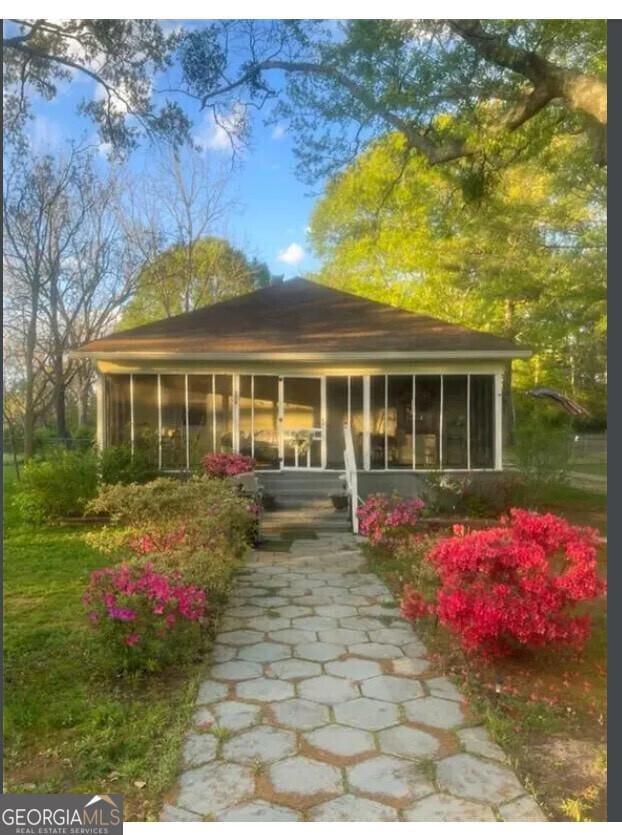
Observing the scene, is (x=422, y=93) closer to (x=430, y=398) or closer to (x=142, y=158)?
(x=142, y=158)

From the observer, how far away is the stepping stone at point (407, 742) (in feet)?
7.99

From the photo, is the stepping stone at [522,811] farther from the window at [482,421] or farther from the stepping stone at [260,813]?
the window at [482,421]

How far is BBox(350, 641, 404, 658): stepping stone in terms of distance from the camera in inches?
137

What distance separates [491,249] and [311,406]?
678 cm

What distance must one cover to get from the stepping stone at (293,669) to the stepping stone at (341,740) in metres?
0.59

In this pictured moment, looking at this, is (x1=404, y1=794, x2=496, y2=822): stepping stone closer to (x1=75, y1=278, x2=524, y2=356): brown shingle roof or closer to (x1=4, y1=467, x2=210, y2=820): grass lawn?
(x1=4, y1=467, x2=210, y2=820): grass lawn

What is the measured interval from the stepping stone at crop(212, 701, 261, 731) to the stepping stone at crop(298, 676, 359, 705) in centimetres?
29

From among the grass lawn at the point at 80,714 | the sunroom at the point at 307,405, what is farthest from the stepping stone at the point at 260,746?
the sunroom at the point at 307,405

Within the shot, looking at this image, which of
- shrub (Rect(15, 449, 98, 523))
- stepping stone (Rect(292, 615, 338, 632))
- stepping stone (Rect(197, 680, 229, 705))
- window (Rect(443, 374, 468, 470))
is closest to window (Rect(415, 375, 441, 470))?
window (Rect(443, 374, 468, 470))

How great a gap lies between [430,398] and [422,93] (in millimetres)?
5259

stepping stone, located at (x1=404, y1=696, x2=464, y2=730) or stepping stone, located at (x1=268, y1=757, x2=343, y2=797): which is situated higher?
stepping stone, located at (x1=268, y1=757, x2=343, y2=797)

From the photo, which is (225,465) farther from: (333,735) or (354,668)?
(333,735)
